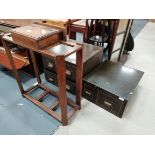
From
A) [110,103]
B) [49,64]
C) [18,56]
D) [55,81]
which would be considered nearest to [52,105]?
[55,81]

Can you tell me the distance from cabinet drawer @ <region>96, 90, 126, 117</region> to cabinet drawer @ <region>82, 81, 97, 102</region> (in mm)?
61

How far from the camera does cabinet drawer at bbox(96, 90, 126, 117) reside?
1503mm

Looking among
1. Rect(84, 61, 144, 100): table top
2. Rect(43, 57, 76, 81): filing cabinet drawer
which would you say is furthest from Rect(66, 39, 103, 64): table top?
Rect(84, 61, 144, 100): table top

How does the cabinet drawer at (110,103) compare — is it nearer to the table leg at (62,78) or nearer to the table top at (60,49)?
the table leg at (62,78)

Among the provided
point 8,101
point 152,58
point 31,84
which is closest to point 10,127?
point 8,101

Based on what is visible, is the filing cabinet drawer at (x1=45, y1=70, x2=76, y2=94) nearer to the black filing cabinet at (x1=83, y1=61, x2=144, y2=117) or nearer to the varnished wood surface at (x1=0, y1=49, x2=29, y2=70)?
the black filing cabinet at (x1=83, y1=61, x2=144, y2=117)

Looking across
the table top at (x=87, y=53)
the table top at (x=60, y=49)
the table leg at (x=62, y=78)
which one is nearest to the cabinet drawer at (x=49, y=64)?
the table top at (x=87, y=53)

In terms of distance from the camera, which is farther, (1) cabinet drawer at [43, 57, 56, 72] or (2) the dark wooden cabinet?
(2) the dark wooden cabinet

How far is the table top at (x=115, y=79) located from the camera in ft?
4.98

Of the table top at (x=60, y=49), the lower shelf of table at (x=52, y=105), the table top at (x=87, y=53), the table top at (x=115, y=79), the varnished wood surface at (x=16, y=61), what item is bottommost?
the lower shelf of table at (x=52, y=105)

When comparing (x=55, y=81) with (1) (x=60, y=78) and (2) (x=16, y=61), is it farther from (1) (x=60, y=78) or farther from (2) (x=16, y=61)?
(1) (x=60, y=78)

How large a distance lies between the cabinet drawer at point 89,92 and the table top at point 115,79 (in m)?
0.07

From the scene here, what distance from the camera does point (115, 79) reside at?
1.68 m

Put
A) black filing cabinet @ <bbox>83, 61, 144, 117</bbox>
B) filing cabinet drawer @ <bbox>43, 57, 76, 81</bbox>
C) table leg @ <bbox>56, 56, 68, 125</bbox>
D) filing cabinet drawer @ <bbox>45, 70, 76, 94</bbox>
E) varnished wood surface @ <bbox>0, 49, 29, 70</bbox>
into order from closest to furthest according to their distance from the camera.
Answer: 1. table leg @ <bbox>56, 56, 68, 125</bbox>
2. black filing cabinet @ <bbox>83, 61, 144, 117</bbox>
3. filing cabinet drawer @ <bbox>43, 57, 76, 81</bbox>
4. filing cabinet drawer @ <bbox>45, 70, 76, 94</bbox>
5. varnished wood surface @ <bbox>0, 49, 29, 70</bbox>
